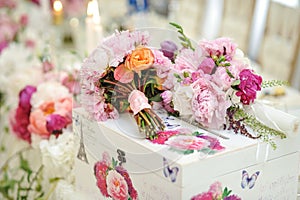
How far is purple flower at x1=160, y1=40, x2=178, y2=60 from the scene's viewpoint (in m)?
1.27

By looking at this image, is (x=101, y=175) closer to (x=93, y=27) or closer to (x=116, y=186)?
(x=116, y=186)

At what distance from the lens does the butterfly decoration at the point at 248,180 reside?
112cm

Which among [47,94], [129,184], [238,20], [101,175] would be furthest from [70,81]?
[238,20]

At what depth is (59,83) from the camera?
5.82ft

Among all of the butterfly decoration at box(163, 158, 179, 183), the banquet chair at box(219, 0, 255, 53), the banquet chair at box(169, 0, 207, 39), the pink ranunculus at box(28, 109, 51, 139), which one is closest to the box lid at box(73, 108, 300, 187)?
the butterfly decoration at box(163, 158, 179, 183)

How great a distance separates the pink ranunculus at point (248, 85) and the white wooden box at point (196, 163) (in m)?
0.08

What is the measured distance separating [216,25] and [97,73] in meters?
3.52

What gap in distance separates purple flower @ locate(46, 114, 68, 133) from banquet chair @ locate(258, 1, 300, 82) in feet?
6.79

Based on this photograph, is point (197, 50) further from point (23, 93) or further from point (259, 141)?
point (23, 93)

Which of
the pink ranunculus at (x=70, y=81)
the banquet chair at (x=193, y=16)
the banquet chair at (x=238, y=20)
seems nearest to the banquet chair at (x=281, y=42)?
the banquet chair at (x=238, y=20)

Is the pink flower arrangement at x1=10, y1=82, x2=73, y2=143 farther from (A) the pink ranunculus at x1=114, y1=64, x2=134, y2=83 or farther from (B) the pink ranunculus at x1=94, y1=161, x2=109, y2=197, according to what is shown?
(A) the pink ranunculus at x1=114, y1=64, x2=134, y2=83

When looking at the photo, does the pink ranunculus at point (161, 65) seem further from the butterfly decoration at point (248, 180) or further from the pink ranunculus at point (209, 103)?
the butterfly decoration at point (248, 180)

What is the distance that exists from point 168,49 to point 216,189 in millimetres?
359

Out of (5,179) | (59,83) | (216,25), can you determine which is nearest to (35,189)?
(5,179)
